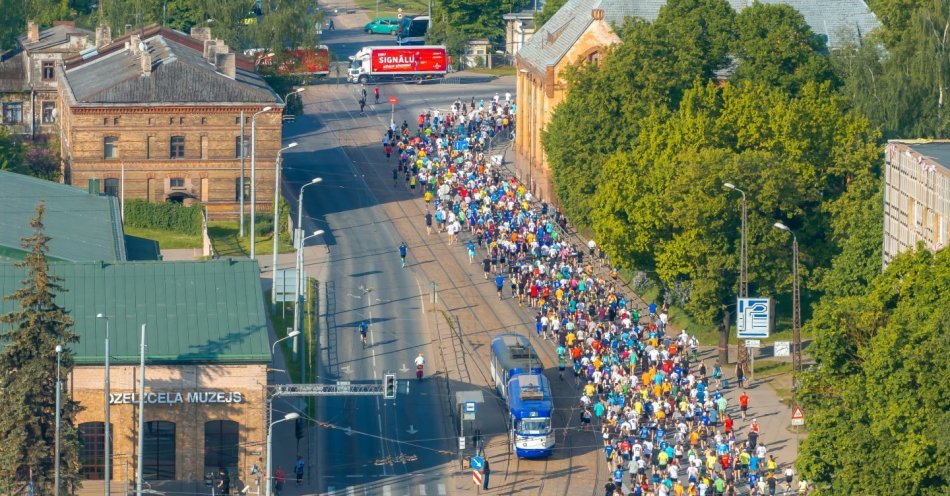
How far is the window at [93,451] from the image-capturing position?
90.5m

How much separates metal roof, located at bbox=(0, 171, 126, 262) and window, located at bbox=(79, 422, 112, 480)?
10.3 metres

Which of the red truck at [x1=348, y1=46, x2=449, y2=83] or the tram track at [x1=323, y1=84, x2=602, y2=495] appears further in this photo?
the red truck at [x1=348, y1=46, x2=449, y2=83]

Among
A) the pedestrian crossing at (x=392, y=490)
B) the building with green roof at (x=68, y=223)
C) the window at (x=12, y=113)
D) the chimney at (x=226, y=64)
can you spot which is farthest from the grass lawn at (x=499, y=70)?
the pedestrian crossing at (x=392, y=490)

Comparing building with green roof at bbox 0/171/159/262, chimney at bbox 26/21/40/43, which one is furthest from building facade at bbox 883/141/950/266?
chimney at bbox 26/21/40/43

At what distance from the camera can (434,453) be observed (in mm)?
97688

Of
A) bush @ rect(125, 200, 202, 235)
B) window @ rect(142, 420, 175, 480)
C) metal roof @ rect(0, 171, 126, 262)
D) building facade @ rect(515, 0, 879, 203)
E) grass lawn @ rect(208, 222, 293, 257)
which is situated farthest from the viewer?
building facade @ rect(515, 0, 879, 203)

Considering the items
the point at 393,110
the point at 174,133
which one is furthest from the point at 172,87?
the point at 393,110

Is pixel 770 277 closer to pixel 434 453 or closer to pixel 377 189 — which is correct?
pixel 434 453

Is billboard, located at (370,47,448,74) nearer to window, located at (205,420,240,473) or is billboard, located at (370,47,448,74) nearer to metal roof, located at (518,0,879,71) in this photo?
metal roof, located at (518,0,879,71)

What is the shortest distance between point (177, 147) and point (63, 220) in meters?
29.0

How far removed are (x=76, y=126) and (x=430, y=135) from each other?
30.2 m

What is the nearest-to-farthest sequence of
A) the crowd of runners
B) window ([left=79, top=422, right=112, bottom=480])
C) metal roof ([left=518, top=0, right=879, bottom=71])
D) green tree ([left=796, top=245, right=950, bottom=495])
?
green tree ([left=796, top=245, right=950, bottom=495]), window ([left=79, top=422, right=112, bottom=480]), the crowd of runners, metal roof ([left=518, top=0, right=879, bottom=71])

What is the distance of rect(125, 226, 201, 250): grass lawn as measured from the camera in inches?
5221

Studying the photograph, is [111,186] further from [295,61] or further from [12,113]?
[295,61]
